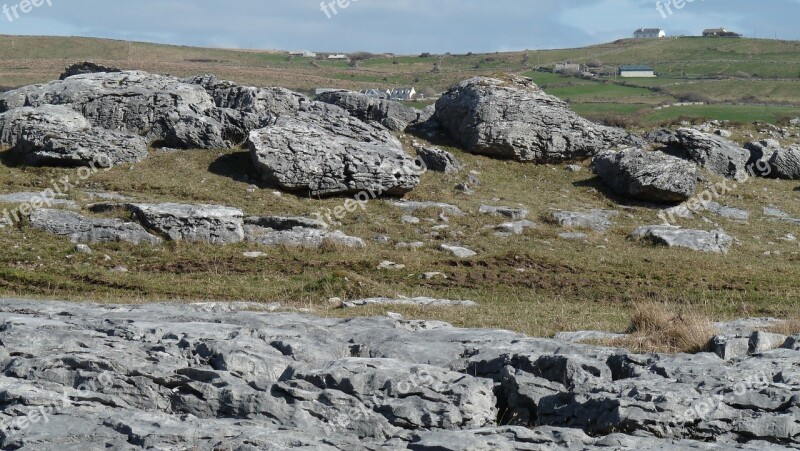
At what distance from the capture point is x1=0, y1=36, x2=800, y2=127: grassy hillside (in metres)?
109

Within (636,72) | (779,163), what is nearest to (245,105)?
(779,163)

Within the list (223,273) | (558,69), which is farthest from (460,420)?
(558,69)

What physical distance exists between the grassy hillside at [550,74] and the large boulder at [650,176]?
45634 millimetres

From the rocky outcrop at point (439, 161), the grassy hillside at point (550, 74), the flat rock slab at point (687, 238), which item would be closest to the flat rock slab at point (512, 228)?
the flat rock slab at point (687, 238)

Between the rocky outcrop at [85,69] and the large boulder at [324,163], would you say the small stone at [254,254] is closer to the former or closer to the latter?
the large boulder at [324,163]

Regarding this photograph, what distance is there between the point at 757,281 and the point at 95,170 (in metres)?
22.8

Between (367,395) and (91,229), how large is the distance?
17.4 meters

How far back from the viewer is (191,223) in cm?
2567

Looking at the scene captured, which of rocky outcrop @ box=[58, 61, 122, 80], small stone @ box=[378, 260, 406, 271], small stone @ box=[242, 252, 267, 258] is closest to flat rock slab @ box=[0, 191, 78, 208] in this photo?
small stone @ box=[242, 252, 267, 258]

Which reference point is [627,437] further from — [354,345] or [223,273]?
[223,273]

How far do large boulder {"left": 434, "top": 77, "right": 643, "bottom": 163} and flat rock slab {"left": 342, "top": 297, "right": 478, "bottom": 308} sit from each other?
18.3 m

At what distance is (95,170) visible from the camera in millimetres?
31656

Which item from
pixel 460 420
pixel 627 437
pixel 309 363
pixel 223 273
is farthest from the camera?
pixel 223 273

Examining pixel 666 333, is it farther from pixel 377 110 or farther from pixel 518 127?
pixel 377 110
